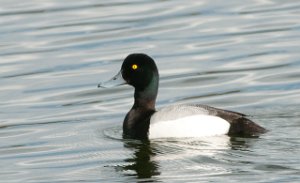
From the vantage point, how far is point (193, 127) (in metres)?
11.9

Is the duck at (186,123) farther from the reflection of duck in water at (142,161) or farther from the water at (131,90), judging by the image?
the reflection of duck in water at (142,161)

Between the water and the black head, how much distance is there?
1.95ft

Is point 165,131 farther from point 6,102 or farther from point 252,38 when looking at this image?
point 252,38

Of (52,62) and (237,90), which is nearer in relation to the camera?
(237,90)

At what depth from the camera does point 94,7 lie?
818 inches

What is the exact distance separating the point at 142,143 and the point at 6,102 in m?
3.01

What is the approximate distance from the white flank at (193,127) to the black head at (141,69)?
35.5 inches

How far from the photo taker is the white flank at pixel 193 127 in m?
11.9

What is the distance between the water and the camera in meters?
10.7

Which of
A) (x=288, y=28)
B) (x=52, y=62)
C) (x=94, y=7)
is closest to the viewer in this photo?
(x=52, y=62)

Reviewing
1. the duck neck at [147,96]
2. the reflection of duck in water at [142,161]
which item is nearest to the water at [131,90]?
the reflection of duck in water at [142,161]

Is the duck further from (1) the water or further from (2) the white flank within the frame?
(1) the water

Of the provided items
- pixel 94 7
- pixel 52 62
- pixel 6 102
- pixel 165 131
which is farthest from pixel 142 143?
pixel 94 7

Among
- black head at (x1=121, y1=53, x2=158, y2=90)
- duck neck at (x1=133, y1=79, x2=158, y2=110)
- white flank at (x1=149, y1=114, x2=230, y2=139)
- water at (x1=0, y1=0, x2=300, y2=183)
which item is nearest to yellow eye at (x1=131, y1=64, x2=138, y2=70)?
black head at (x1=121, y1=53, x2=158, y2=90)
